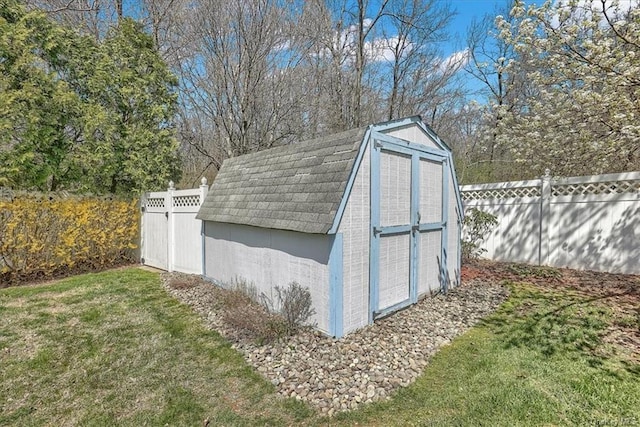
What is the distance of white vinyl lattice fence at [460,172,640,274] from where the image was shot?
6.52 meters

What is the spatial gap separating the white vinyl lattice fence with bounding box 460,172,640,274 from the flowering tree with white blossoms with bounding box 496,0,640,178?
58 centimetres

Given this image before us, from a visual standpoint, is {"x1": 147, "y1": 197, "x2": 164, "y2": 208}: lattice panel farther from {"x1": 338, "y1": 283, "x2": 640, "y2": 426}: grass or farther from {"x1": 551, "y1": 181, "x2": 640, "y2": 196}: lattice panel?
{"x1": 551, "y1": 181, "x2": 640, "y2": 196}: lattice panel

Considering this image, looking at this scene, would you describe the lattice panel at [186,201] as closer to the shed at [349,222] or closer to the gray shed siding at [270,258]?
the gray shed siding at [270,258]

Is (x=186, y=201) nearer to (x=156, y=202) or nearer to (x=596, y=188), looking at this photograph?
(x=156, y=202)

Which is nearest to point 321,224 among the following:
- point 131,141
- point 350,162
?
point 350,162

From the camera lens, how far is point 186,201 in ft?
25.4

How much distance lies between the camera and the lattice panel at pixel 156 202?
8391mm

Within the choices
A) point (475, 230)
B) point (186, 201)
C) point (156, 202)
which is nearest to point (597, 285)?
point (475, 230)

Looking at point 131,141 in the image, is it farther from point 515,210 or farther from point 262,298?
point 515,210

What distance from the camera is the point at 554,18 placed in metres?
5.23

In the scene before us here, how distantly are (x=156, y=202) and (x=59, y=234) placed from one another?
86.7 inches

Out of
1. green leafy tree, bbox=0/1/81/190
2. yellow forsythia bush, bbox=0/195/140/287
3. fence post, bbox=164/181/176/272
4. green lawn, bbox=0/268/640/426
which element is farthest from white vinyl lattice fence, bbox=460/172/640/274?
green leafy tree, bbox=0/1/81/190

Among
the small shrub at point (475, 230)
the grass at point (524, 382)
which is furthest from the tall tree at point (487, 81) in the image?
the grass at point (524, 382)

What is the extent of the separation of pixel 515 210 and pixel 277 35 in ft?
30.3
